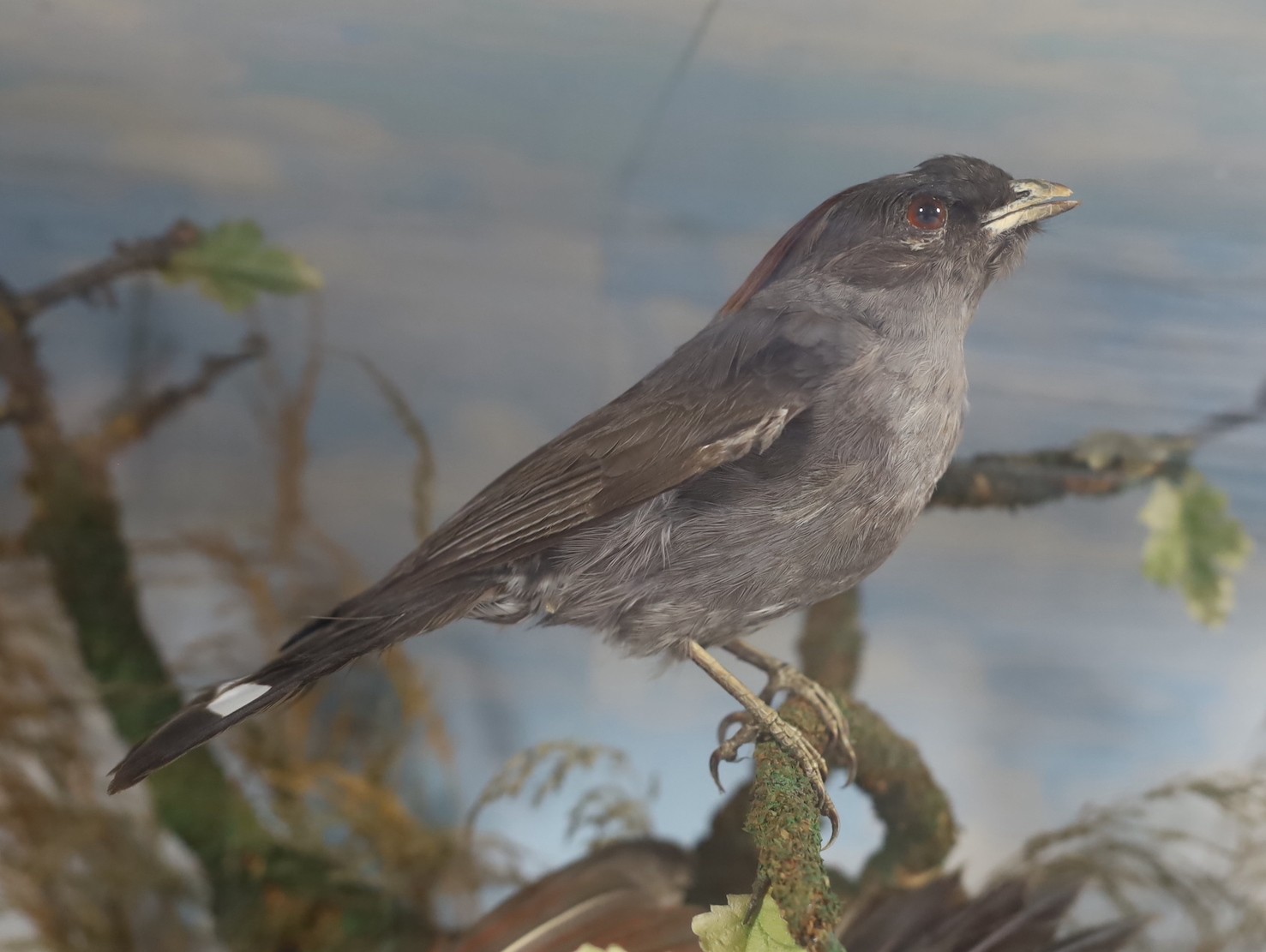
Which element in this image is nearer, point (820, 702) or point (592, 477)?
point (592, 477)

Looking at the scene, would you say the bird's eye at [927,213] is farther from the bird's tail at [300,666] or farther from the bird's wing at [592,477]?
the bird's tail at [300,666]

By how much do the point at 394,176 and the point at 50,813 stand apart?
118 centimetres

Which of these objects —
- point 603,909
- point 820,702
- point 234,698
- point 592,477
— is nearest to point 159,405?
point 234,698

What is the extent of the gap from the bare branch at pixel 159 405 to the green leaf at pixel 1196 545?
1479 millimetres

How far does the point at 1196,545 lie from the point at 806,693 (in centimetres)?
76

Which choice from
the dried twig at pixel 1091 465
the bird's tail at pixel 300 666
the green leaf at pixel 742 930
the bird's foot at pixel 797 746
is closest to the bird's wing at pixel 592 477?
the bird's tail at pixel 300 666

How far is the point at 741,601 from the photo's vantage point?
1.02 metres

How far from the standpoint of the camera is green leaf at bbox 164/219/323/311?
5.07 feet

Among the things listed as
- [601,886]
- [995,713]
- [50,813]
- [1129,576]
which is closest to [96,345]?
[50,813]

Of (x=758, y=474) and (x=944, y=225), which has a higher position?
(x=944, y=225)

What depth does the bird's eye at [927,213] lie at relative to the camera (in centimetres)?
103

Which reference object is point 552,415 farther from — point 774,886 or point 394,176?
point 774,886

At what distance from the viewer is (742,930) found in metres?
0.88

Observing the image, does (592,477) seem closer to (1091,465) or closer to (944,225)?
(944,225)
